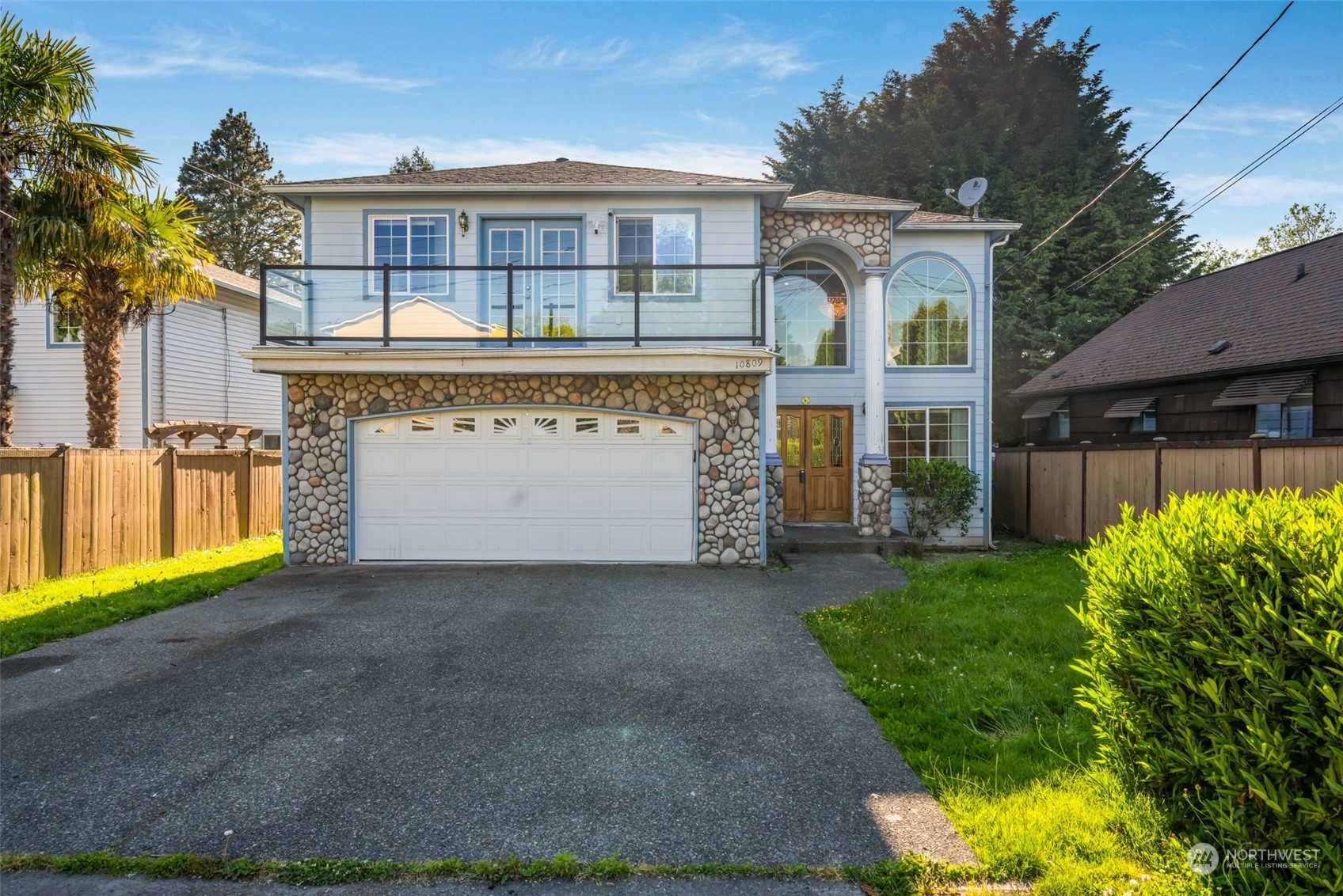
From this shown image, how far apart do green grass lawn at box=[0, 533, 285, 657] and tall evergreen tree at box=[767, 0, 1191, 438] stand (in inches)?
794

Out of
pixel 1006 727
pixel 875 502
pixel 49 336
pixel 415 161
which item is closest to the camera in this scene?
pixel 1006 727

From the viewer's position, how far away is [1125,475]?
10.7 meters

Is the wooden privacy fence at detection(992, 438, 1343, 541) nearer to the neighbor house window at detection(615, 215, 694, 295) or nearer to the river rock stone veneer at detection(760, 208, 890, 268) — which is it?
the river rock stone veneer at detection(760, 208, 890, 268)

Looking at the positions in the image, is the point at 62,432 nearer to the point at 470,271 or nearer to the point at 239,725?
the point at 470,271

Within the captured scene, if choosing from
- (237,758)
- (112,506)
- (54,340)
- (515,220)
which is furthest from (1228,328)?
(54,340)

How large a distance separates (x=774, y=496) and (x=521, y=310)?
16.5 feet

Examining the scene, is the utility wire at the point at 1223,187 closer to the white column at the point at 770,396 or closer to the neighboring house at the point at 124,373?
the white column at the point at 770,396

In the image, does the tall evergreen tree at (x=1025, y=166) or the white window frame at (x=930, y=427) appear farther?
the tall evergreen tree at (x=1025, y=166)

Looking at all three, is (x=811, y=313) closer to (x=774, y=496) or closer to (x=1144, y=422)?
(x=774, y=496)

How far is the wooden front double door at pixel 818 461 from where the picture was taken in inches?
501

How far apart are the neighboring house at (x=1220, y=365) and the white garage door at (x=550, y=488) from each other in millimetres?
9795

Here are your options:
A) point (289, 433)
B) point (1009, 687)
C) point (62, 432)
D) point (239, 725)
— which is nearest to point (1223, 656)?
point (1009, 687)

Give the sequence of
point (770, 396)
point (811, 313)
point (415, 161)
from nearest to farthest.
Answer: point (770, 396) → point (811, 313) → point (415, 161)

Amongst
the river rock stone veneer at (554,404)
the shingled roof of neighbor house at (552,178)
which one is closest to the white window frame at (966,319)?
the shingled roof of neighbor house at (552,178)
